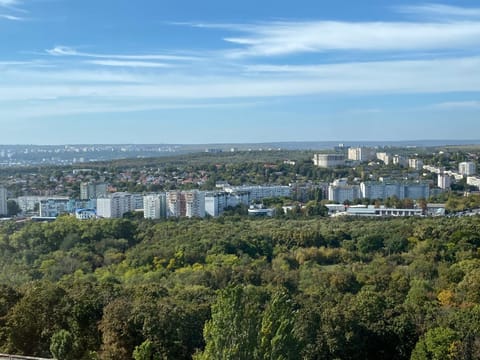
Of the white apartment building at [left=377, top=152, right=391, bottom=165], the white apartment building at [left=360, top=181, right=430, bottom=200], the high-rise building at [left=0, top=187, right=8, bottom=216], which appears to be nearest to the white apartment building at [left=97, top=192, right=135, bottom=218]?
the high-rise building at [left=0, top=187, right=8, bottom=216]

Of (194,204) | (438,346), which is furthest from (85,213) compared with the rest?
(438,346)

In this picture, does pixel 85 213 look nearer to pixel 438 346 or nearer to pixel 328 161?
pixel 438 346

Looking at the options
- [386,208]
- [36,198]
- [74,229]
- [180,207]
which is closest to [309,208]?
[386,208]

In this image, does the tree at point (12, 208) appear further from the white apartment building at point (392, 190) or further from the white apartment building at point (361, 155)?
the white apartment building at point (361, 155)

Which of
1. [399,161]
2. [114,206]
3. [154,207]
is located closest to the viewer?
[154,207]

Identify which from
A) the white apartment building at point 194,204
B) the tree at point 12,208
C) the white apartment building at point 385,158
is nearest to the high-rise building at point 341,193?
the white apartment building at point 194,204

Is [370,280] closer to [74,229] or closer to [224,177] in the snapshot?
[74,229]
